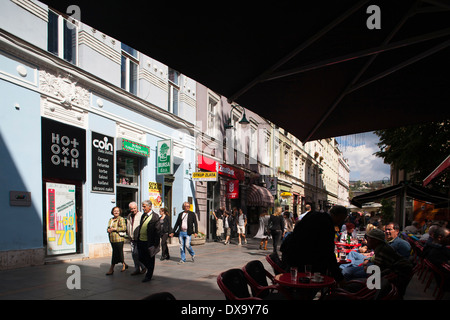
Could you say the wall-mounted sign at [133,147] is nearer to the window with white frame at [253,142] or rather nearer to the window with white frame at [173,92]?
the window with white frame at [173,92]

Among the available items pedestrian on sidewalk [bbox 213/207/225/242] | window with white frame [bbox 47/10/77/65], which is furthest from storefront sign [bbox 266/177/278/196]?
window with white frame [bbox 47/10/77/65]

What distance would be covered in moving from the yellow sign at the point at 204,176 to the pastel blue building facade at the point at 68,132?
2283 mm

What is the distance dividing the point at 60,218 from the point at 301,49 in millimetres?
8992

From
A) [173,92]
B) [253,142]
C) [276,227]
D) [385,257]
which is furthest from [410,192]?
[253,142]

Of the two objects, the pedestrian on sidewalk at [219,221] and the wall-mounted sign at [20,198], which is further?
the pedestrian on sidewalk at [219,221]

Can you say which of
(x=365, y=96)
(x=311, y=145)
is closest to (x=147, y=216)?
(x=365, y=96)

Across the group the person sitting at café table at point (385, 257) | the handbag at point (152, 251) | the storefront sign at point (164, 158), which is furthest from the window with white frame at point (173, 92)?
the person sitting at café table at point (385, 257)

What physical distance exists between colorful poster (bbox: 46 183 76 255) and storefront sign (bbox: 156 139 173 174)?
4006 mm

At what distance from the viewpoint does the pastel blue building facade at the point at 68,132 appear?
838 centimetres

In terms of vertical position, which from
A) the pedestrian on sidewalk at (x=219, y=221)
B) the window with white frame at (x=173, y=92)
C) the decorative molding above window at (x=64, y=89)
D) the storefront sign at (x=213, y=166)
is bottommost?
the pedestrian on sidewalk at (x=219, y=221)

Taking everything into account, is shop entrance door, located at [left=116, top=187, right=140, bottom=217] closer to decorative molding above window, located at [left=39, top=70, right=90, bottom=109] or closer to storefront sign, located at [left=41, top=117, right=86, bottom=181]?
storefront sign, located at [left=41, top=117, right=86, bottom=181]

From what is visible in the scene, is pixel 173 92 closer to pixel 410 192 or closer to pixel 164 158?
pixel 164 158

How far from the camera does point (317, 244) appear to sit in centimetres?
374

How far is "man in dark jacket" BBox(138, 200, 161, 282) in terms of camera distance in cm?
723
